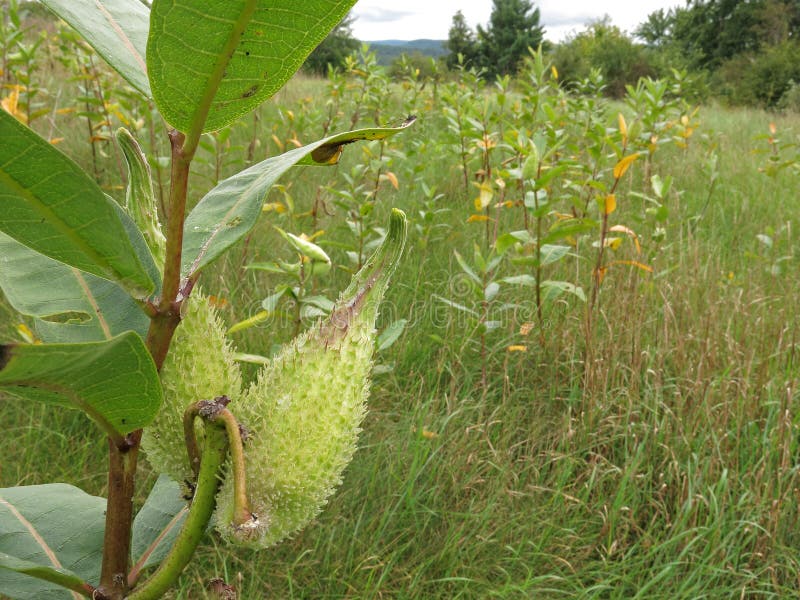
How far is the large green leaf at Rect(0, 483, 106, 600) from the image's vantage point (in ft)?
2.06

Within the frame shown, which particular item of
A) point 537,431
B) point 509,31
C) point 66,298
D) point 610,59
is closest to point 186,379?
point 66,298

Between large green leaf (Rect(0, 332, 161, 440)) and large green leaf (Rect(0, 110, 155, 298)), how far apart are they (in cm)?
6

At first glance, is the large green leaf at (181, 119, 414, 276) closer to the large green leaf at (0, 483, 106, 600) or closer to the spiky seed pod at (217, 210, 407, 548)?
the spiky seed pod at (217, 210, 407, 548)

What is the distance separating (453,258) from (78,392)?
8.22 feet

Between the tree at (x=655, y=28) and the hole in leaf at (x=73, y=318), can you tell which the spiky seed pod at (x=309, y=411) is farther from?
the tree at (x=655, y=28)

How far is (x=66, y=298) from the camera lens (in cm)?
59

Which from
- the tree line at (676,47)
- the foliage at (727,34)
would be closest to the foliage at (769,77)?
the tree line at (676,47)

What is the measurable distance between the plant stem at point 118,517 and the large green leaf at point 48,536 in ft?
0.43

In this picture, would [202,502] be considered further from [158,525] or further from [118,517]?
[158,525]

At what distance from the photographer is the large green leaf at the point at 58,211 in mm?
379

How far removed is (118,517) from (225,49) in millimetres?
377

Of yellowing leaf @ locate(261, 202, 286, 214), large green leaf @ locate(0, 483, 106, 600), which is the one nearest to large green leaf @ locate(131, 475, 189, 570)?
large green leaf @ locate(0, 483, 106, 600)

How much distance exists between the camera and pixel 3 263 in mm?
578

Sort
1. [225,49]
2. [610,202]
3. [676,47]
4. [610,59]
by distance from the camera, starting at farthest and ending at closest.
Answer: [676,47]
[610,59]
[610,202]
[225,49]
